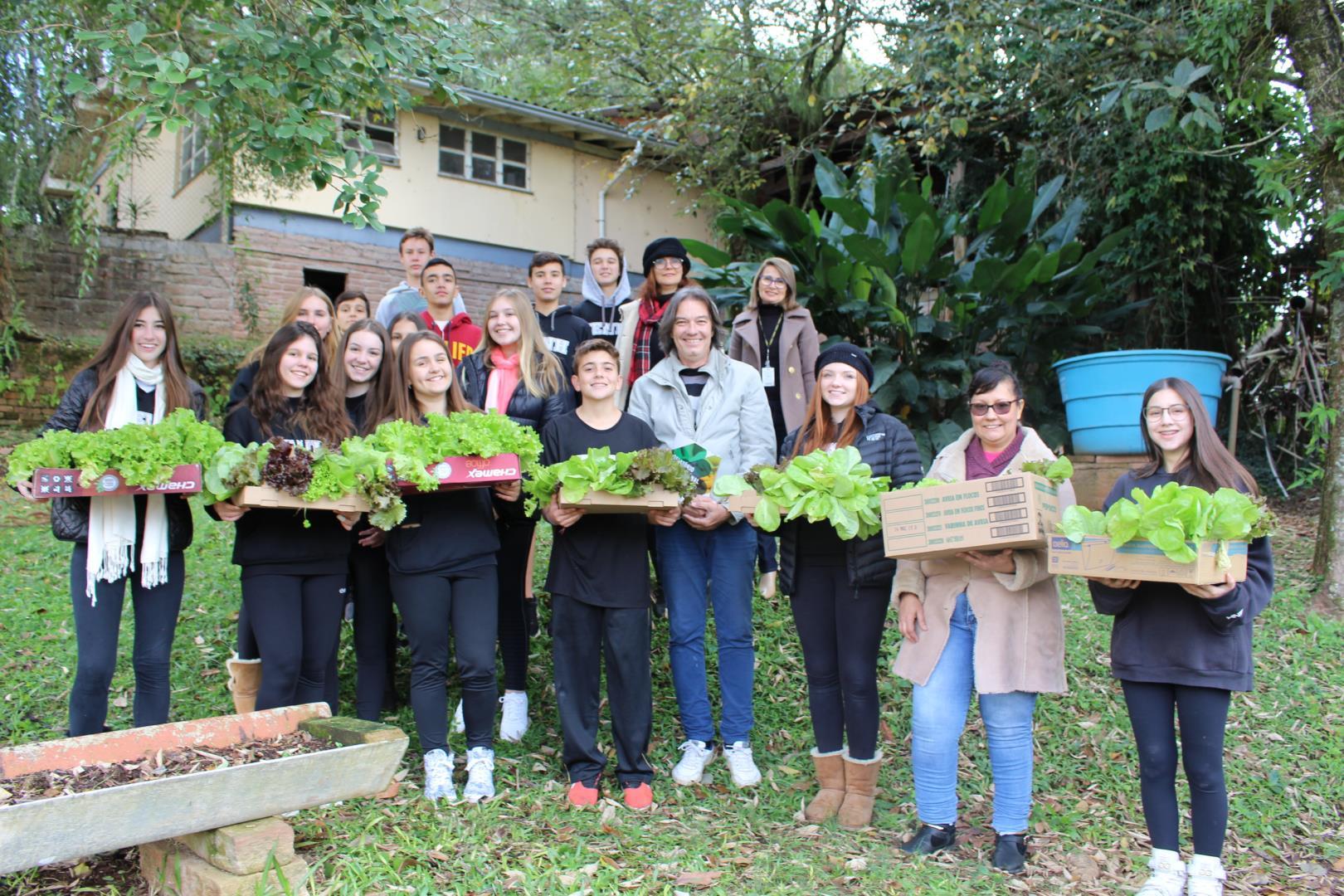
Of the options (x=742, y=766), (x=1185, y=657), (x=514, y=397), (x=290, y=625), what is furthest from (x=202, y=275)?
(x=1185, y=657)

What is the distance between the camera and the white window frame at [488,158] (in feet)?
51.4

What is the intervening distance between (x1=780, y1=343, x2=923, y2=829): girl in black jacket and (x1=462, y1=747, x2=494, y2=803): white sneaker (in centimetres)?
130

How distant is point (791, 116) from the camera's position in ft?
44.5

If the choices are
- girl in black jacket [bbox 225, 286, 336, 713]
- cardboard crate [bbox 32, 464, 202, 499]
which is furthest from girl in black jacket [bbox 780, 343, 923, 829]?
cardboard crate [bbox 32, 464, 202, 499]

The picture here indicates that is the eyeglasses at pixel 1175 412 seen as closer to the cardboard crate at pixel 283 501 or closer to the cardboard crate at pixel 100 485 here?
the cardboard crate at pixel 283 501

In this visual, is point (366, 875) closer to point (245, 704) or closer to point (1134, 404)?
point (245, 704)

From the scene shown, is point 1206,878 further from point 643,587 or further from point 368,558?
point 368,558

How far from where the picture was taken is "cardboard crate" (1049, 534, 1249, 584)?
3041 millimetres

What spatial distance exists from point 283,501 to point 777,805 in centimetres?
233

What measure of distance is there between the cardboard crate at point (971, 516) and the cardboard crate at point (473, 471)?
56.9 inches

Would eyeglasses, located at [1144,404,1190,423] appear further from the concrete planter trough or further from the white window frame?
the white window frame

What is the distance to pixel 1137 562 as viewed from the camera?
124 inches

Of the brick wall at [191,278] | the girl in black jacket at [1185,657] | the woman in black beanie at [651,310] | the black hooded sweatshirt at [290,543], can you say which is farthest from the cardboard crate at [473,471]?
the brick wall at [191,278]

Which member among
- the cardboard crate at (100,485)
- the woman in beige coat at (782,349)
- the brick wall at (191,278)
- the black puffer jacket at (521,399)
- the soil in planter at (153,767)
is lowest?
the soil in planter at (153,767)
